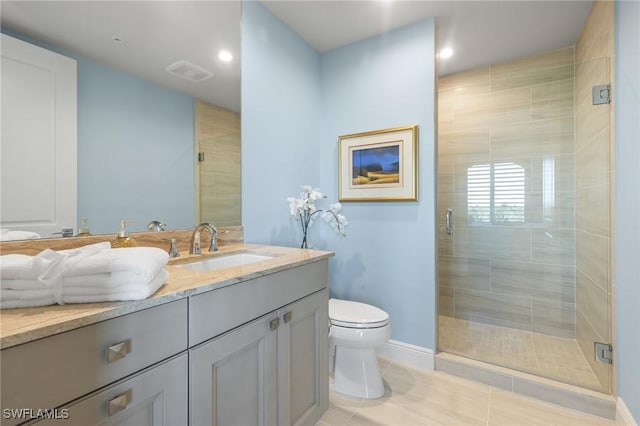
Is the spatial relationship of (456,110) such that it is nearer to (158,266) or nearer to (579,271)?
(579,271)

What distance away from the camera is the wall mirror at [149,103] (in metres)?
1.09

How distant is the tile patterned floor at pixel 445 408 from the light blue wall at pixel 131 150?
1368mm

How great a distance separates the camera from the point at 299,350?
4.16 ft

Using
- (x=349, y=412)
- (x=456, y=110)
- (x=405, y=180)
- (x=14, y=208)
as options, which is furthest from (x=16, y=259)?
(x=456, y=110)

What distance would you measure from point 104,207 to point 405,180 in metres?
1.78

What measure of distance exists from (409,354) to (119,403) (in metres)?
1.88

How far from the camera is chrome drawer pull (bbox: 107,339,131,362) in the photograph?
65cm

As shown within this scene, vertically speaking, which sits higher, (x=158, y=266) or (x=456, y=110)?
(x=456, y=110)

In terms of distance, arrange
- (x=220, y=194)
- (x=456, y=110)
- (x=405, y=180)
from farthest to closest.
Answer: (x=456, y=110) → (x=405, y=180) → (x=220, y=194)

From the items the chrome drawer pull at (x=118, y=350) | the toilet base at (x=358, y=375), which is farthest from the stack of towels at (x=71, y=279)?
the toilet base at (x=358, y=375)

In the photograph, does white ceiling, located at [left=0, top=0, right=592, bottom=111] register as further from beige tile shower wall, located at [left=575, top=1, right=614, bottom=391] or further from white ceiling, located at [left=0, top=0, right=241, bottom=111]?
beige tile shower wall, located at [left=575, top=1, right=614, bottom=391]

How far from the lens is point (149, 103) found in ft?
4.34

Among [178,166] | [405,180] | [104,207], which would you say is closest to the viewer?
[104,207]

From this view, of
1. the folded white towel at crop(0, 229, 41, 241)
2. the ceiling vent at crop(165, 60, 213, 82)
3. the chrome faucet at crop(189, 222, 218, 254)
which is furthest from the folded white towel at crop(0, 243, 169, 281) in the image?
the ceiling vent at crop(165, 60, 213, 82)
